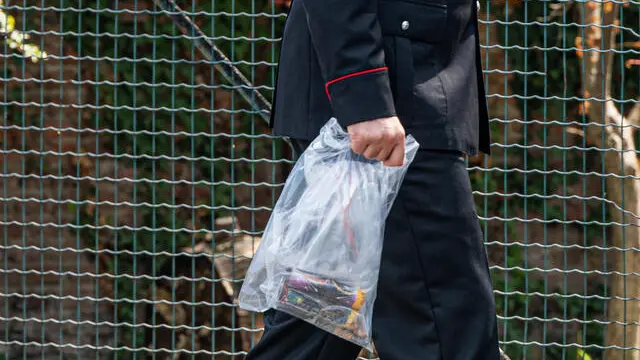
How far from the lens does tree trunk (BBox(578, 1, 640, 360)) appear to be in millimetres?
Result: 4402

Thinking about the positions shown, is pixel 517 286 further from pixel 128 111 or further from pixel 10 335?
pixel 10 335

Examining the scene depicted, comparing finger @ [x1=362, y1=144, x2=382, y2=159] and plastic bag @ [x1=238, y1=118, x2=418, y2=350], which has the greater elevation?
finger @ [x1=362, y1=144, x2=382, y2=159]

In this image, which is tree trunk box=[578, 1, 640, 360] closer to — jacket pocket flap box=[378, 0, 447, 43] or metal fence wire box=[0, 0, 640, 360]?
metal fence wire box=[0, 0, 640, 360]

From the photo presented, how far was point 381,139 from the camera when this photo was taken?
2312mm

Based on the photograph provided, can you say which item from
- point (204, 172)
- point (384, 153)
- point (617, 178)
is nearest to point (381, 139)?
point (384, 153)

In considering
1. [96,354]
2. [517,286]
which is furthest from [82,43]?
[517,286]

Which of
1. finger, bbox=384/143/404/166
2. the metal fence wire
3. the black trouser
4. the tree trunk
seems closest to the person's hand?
finger, bbox=384/143/404/166

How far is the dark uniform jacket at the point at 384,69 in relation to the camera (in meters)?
2.32

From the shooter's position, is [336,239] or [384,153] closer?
[384,153]

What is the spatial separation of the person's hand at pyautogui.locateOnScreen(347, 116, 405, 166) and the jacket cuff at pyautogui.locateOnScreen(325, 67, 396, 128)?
0.01m

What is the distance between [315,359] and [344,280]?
0.66 ft

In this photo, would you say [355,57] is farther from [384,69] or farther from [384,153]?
[384,153]

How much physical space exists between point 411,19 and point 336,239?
0.50m

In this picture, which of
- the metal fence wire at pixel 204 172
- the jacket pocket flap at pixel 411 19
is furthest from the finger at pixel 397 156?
the metal fence wire at pixel 204 172
